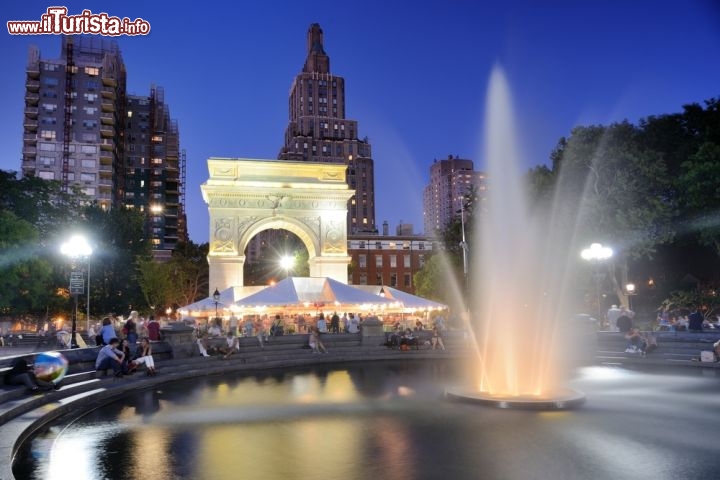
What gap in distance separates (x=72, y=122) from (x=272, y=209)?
214 feet

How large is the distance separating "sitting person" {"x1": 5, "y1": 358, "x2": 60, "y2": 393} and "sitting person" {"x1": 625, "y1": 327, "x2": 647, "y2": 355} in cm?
1951

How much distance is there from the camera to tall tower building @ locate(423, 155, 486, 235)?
562 feet

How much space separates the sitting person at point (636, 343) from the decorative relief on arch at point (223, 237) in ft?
89.9

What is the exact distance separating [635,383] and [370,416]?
27.3 feet

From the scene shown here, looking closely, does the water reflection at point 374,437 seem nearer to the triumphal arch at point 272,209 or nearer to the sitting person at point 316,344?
the sitting person at point 316,344

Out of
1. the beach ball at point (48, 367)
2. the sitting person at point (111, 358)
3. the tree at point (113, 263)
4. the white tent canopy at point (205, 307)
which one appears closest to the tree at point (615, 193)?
the white tent canopy at point (205, 307)

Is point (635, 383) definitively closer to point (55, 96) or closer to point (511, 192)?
point (511, 192)

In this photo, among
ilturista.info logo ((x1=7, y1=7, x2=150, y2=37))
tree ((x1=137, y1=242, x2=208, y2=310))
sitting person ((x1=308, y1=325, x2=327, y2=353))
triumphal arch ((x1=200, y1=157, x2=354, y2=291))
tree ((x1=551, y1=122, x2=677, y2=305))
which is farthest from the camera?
tree ((x1=137, y1=242, x2=208, y2=310))

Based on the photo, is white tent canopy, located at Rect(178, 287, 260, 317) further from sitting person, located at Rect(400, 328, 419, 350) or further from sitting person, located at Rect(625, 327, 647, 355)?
sitting person, located at Rect(625, 327, 647, 355)

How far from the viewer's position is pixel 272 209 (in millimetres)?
41719

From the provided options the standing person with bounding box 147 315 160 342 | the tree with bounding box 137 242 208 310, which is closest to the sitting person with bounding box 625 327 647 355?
the standing person with bounding box 147 315 160 342

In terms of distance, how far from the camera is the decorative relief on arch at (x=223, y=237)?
40625 millimetres

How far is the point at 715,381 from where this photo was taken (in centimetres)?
1496

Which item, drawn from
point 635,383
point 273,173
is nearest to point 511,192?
point 635,383
